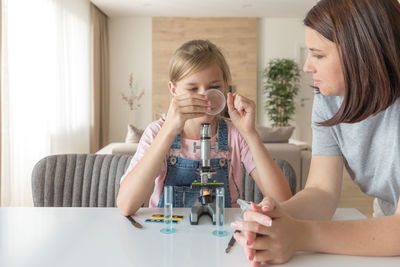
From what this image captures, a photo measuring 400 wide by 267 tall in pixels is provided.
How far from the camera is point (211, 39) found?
8062mm

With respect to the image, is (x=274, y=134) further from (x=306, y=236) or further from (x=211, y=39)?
(x=211, y=39)

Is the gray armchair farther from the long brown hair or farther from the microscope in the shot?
the long brown hair

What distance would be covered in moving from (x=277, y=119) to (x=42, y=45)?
489 cm

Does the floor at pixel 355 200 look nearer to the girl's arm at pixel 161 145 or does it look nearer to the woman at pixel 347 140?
the woman at pixel 347 140

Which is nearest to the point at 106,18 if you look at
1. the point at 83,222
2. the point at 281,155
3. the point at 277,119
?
the point at 277,119

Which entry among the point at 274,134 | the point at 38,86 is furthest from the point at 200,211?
the point at 38,86

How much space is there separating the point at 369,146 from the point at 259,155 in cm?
38

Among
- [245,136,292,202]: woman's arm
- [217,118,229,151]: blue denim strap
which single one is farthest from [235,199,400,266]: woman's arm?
[217,118,229,151]: blue denim strap

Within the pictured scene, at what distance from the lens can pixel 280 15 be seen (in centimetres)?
794

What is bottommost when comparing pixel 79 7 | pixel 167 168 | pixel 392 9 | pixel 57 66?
pixel 167 168

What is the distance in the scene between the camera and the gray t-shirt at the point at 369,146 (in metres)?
1.11

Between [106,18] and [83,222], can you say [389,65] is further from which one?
[106,18]

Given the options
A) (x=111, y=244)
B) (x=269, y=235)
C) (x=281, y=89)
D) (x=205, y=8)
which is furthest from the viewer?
(x=281, y=89)

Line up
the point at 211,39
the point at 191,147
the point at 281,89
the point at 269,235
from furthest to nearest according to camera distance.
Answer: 1. the point at 211,39
2. the point at 281,89
3. the point at 191,147
4. the point at 269,235
